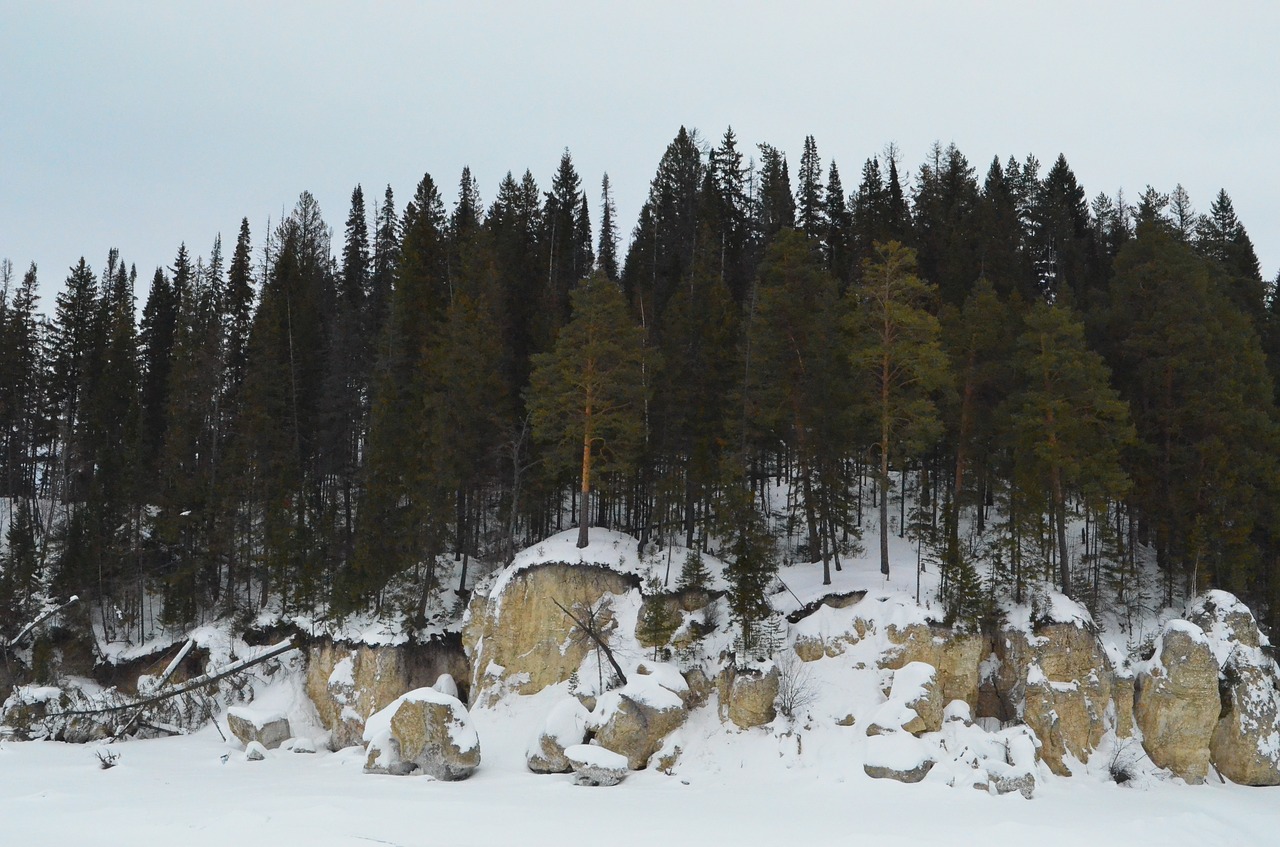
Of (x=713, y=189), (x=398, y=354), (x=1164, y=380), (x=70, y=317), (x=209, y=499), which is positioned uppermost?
(x=713, y=189)

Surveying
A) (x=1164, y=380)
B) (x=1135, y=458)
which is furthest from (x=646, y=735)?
(x=1164, y=380)

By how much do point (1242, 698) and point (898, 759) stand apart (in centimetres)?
1205

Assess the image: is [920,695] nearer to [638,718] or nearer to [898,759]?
[898,759]

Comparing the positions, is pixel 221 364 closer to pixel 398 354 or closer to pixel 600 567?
pixel 398 354

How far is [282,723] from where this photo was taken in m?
29.6

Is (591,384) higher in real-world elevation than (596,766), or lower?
higher

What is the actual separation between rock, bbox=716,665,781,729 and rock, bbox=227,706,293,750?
16468mm

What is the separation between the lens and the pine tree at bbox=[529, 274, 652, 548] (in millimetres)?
31328

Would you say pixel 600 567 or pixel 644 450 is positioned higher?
pixel 644 450

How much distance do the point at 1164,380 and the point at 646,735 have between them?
77.2ft

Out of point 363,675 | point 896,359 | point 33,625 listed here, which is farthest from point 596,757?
point 33,625

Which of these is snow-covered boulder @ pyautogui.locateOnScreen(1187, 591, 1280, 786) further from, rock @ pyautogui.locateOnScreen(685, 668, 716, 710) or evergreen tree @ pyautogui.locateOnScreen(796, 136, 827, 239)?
evergreen tree @ pyautogui.locateOnScreen(796, 136, 827, 239)

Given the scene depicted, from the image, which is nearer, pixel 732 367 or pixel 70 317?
pixel 732 367

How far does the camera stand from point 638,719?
80.4 feet
